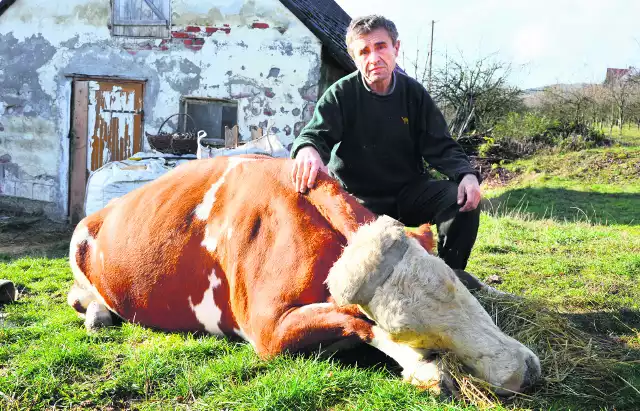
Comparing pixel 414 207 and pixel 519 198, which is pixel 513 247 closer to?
pixel 414 207

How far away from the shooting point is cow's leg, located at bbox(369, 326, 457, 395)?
193 cm

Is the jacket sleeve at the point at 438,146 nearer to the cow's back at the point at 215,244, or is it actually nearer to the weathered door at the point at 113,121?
the cow's back at the point at 215,244

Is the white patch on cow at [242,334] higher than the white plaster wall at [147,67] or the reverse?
the reverse

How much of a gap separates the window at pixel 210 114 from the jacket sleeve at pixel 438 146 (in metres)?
6.27

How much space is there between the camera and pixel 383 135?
11.3 ft

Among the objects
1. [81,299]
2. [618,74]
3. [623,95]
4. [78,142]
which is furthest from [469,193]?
[618,74]

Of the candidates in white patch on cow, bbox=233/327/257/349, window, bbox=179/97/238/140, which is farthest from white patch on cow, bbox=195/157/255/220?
window, bbox=179/97/238/140

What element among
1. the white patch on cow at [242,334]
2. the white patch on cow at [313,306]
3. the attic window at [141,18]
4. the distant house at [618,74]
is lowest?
the white patch on cow at [242,334]

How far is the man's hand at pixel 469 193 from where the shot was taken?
2965 mm

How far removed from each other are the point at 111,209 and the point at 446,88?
59.0 ft

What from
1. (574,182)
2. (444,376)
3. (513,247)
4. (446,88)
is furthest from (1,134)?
(446,88)

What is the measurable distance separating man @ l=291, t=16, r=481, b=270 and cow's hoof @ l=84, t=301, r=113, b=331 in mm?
1461

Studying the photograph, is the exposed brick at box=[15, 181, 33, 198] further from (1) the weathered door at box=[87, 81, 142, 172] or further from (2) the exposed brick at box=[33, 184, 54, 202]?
(1) the weathered door at box=[87, 81, 142, 172]

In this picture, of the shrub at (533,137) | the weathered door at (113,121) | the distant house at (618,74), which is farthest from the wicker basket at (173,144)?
the distant house at (618,74)
